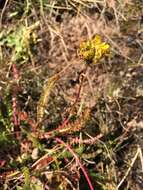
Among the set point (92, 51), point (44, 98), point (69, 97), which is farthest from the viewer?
point (69, 97)

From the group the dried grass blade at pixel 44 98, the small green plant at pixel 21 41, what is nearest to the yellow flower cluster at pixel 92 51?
the dried grass blade at pixel 44 98

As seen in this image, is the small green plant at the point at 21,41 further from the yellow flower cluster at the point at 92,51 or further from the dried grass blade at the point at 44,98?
the yellow flower cluster at the point at 92,51

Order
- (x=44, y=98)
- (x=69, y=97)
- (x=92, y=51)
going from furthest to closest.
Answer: (x=69, y=97) → (x=44, y=98) → (x=92, y=51)

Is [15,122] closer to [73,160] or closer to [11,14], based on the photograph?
[73,160]

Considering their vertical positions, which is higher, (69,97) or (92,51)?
(92,51)

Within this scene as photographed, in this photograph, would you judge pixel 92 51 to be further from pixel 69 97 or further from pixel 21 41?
pixel 21 41

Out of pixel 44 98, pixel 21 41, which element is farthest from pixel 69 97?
pixel 21 41

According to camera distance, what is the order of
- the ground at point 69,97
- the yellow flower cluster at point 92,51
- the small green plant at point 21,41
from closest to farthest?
the yellow flower cluster at point 92,51, the ground at point 69,97, the small green plant at point 21,41

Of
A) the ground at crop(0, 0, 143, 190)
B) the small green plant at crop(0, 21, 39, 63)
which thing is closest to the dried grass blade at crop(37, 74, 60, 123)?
the ground at crop(0, 0, 143, 190)

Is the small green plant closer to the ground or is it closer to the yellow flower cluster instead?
the ground
